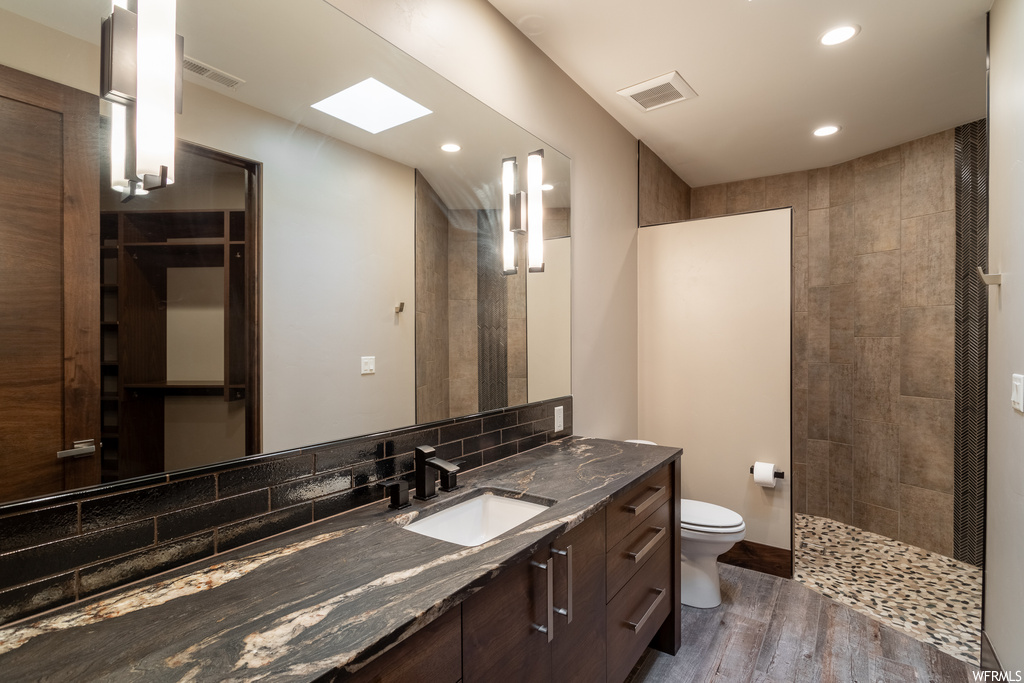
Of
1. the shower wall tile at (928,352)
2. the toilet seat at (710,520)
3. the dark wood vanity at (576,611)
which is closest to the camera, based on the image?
the dark wood vanity at (576,611)

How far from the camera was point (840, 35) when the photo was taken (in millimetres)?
2205

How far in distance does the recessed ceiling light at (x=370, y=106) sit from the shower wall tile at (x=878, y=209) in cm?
347

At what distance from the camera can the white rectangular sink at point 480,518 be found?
1474 millimetres

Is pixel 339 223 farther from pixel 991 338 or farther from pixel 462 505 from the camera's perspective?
pixel 991 338

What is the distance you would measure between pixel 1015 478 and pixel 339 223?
2275mm

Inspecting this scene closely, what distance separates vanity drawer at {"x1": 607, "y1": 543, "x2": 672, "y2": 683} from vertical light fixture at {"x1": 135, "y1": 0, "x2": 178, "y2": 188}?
1707 millimetres

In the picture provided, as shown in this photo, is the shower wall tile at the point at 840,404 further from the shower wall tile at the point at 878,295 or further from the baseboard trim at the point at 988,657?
the baseboard trim at the point at 988,657

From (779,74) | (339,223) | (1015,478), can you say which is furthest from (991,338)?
(339,223)

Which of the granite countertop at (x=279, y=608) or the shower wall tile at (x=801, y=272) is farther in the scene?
the shower wall tile at (x=801, y=272)

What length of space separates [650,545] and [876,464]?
103 inches

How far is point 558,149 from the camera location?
2.47m

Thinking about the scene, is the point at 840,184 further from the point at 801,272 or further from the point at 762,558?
the point at 762,558

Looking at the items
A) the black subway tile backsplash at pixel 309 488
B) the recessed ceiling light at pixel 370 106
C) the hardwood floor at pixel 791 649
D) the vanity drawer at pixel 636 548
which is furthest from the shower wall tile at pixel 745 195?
the black subway tile backsplash at pixel 309 488

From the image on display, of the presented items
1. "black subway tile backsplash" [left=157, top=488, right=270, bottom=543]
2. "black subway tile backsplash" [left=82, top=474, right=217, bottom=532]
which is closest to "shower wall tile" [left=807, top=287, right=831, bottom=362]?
"black subway tile backsplash" [left=157, top=488, right=270, bottom=543]
